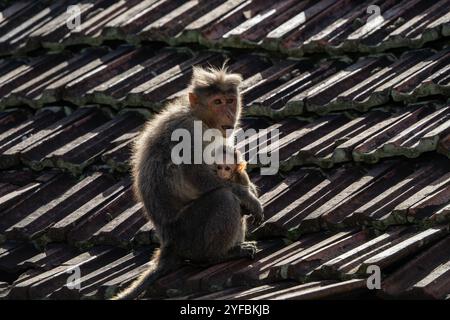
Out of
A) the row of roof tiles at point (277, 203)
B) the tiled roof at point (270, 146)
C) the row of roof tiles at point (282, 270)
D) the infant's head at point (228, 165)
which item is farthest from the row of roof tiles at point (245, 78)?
the row of roof tiles at point (282, 270)

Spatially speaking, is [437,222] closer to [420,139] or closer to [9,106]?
[420,139]

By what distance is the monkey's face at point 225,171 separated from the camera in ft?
26.0

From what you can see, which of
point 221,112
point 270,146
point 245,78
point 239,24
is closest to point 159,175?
point 221,112

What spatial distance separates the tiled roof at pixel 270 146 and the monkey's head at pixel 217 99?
353 millimetres

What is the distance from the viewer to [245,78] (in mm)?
→ 9156

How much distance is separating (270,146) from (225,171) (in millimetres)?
537

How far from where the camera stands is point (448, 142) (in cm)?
755

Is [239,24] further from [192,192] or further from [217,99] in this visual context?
[192,192]

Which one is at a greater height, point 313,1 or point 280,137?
point 313,1

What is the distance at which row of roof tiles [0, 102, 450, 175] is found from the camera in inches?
307

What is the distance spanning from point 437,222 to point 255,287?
3.33 feet

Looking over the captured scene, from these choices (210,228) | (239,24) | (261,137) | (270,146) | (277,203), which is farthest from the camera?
(239,24)

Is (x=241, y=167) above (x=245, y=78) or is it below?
below
